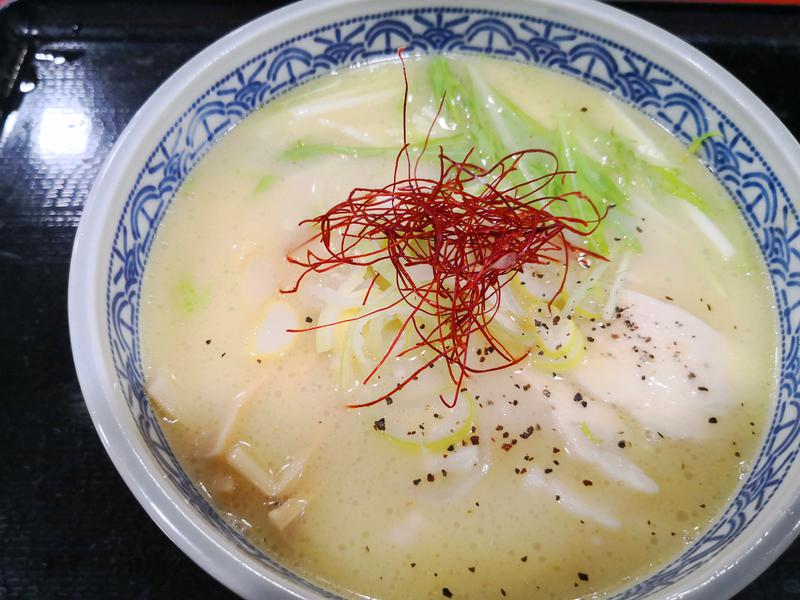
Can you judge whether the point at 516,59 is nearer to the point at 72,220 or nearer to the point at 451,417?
the point at 451,417

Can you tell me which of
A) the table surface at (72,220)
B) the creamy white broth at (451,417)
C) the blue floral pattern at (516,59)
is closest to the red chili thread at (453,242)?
the creamy white broth at (451,417)

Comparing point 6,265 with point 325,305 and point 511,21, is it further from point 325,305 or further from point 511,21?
point 511,21

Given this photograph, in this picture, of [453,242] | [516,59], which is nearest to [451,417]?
[453,242]

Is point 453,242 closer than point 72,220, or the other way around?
point 453,242

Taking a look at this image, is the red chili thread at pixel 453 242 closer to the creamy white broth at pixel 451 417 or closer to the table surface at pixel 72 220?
the creamy white broth at pixel 451 417

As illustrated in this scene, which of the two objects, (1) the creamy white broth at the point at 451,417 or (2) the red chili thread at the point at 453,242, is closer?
(1) the creamy white broth at the point at 451,417

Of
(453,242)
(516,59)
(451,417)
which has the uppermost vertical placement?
(516,59)
